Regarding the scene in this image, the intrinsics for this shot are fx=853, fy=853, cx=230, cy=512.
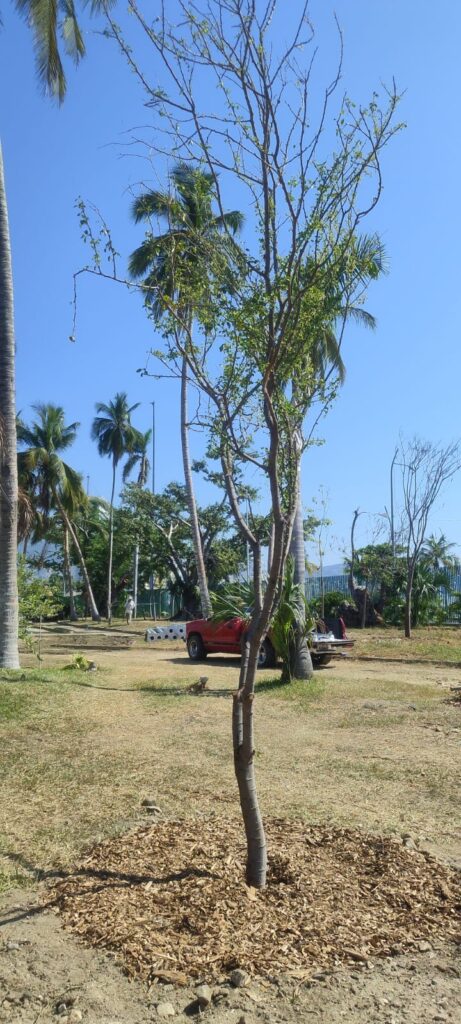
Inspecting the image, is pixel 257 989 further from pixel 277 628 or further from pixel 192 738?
pixel 277 628

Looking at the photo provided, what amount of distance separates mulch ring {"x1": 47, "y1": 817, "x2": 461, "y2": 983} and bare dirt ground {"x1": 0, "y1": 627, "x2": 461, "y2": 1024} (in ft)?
0.35

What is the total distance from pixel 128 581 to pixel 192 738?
39.9 metres

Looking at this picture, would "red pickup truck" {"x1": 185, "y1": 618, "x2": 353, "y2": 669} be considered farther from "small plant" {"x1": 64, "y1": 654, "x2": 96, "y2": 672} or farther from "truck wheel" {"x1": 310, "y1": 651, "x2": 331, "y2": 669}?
"small plant" {"x1": 64, "y1": 654, "x2": 96, "y2": 672}

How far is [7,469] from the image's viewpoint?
40.3 ft

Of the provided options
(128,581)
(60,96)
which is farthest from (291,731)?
(128,581)

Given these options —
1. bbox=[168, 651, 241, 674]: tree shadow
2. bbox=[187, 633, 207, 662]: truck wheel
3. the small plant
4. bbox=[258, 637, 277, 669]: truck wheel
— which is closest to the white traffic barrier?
bbox=[168, 651, 241, 674]: tree shadow

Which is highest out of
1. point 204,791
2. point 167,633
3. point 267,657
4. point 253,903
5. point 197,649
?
point 167,633

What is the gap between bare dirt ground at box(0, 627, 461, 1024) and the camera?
138 inches

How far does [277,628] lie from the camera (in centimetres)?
1319

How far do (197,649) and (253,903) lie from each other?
48.3 feet

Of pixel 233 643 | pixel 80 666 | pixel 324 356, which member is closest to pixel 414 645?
pixel 233 643

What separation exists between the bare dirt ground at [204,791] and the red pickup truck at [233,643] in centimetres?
183

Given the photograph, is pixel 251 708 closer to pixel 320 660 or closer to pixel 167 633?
pixel 320 660

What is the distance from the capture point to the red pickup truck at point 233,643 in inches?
648
